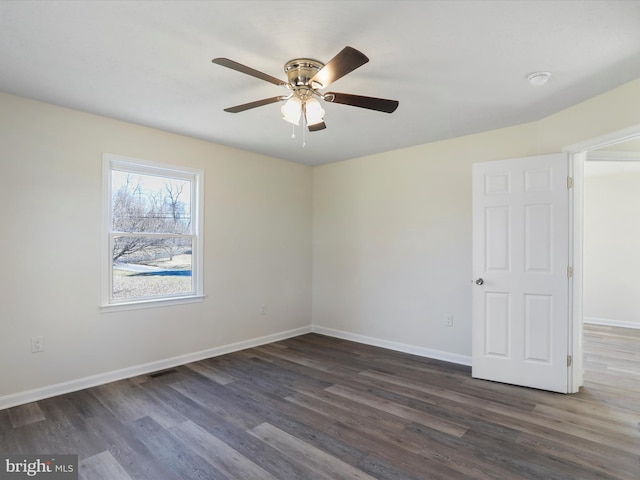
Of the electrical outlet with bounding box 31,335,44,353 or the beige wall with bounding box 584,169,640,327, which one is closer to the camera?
the electrical outlet with bounding box 31,335,44,353

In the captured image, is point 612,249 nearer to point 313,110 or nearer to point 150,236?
point 313,110

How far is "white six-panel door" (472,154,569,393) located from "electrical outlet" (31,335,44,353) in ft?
13.0

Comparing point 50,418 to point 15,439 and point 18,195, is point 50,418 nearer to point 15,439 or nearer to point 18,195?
point 15,439

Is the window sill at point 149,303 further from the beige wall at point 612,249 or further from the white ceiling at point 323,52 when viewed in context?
the beige wall at point 612,249

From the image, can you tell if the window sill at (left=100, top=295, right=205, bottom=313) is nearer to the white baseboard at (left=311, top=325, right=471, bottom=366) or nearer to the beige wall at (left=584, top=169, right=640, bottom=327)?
the white baseboard at (left=311, top=325, right=471, bottom=366)

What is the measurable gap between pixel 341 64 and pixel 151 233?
112 inches

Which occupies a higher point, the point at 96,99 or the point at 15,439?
the point at 96,99

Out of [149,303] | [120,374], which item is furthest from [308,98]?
[120,374]

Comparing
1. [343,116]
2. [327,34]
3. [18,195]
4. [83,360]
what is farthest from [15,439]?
[343,116]

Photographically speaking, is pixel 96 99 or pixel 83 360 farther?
pixel 83 360

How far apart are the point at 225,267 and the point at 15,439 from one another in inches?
94.1

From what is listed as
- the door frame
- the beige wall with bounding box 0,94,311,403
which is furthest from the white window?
the door frame

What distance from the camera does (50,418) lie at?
8.64ft

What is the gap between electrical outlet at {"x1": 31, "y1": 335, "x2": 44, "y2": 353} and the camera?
295 centimetres
